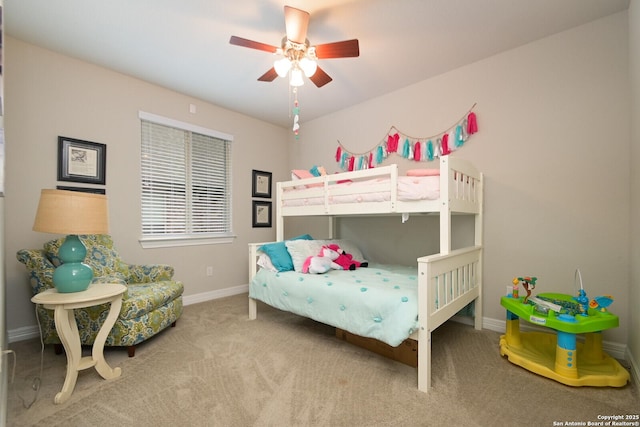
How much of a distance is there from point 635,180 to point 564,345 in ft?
3.84

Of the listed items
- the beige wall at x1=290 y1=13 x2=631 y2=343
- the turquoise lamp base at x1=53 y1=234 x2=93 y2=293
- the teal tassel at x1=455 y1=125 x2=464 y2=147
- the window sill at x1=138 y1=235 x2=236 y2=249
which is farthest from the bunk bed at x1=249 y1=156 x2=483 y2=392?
the turquoise lamp base at x1=53 y1=234 x2=93 y2=293

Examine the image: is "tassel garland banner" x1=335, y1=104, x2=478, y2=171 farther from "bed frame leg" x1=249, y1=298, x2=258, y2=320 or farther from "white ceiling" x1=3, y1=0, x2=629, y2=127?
"bed frame leg" x1=249, y1=298, x2=258, y2=320

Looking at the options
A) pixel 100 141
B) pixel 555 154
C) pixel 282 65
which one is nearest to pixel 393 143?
pixel 555 154

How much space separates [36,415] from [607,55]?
4270 mm

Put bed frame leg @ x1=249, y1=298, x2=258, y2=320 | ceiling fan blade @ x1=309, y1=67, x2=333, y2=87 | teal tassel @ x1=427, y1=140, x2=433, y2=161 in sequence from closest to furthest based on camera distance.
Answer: ceiling fan blade @ x1=309, y1=67, x2=333, y2=87
bed frame leg @ x1=249, y1=298, x2=258, y2=320
teal tassel @ x1=427, y1=140, x2=433, y2=161

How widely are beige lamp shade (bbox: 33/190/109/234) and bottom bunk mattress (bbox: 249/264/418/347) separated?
144 centimetres

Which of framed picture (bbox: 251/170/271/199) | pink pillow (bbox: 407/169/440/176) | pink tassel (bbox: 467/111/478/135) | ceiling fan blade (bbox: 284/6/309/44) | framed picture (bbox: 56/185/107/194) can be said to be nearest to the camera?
ceiling fan blade (bbox: 284/6/309/44)

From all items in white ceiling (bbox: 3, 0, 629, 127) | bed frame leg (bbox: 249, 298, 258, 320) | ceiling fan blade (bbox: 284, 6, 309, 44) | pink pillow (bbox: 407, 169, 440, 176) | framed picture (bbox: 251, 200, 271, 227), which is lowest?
bed frame leg (bbox: 249, 298, 258, 320)

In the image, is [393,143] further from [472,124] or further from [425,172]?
[425,172]

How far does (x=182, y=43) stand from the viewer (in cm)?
236

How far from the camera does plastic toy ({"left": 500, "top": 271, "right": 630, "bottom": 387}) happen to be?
1.68m

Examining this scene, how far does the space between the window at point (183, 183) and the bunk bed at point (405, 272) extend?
1084mm

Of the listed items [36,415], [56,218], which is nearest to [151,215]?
[56,218]

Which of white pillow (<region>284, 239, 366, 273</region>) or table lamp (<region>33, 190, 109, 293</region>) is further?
white pillow (<region>284, 239, 366, 273</region>)
